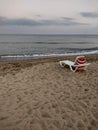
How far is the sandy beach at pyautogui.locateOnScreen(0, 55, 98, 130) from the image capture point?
415 cm

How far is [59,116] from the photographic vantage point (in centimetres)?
447

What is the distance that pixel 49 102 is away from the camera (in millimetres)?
5309

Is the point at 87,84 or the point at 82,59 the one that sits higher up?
the point at 82,59

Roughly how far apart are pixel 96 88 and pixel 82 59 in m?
3.09

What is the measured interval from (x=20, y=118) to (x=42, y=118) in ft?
1.65

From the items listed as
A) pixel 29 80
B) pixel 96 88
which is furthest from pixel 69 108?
pixel 29 80

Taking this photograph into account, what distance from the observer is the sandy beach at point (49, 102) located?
4.15 meters

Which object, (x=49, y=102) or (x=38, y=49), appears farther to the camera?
(x=38, y=49)

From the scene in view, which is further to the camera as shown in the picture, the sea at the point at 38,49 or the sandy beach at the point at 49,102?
the sea at the point at 38,49

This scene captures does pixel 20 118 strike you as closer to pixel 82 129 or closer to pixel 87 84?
pixel 82 129

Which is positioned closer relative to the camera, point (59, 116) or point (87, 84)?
point (59, 116)

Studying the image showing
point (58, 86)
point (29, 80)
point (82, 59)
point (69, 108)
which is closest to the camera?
point (69, 108)

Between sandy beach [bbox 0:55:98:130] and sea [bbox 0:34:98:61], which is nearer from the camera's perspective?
sandy beach [bbox 0:55:98:130]

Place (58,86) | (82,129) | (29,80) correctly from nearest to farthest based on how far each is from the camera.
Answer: (82,129)
(58,86)
(29,80)
